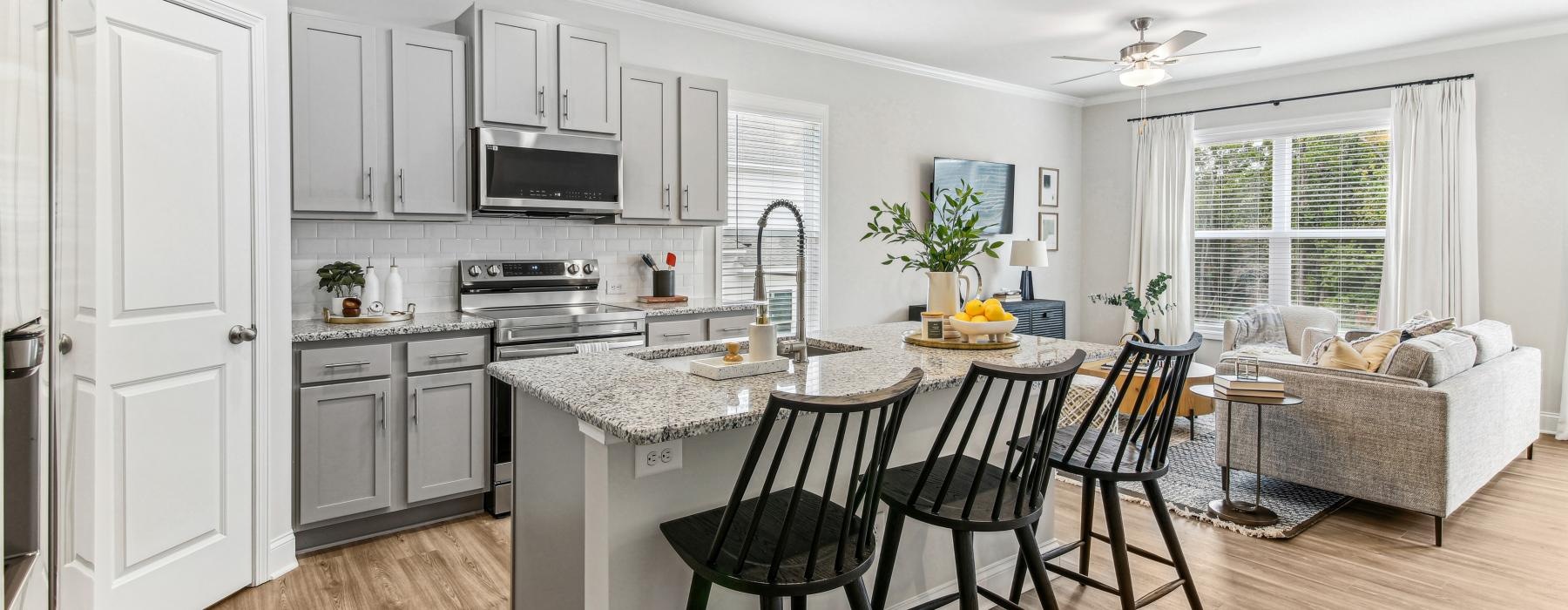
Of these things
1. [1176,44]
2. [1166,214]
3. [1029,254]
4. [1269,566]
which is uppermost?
[1176,44]

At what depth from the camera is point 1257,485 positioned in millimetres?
3469

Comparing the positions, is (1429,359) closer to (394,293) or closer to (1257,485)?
(1257,485)

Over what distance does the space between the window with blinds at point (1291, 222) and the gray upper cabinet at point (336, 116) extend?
6153 mm

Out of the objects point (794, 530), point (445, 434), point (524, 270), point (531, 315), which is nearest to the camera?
point (794, 530)

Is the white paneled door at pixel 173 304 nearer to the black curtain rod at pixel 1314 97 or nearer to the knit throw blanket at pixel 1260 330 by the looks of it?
the knit throw blanket at pixel 1260 330

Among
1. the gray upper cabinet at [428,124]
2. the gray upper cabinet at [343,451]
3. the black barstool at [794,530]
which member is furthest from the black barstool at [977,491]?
the gray upper cabinet at [428,124]

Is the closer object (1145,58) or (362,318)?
(362,318)

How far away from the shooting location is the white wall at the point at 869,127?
14.4ft

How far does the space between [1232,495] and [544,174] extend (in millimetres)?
3569

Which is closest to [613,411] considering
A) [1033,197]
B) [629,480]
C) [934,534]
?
[629,480]

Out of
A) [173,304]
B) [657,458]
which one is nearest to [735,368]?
[657,458]

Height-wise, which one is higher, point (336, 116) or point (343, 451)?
point (336, 116)

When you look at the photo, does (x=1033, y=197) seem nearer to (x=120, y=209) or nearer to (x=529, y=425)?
(x=529, y=425)

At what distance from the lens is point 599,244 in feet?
14.1
